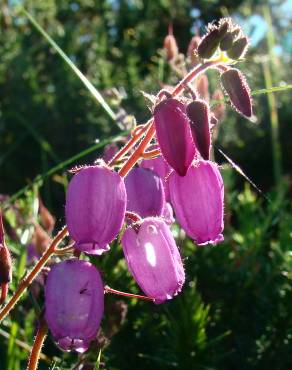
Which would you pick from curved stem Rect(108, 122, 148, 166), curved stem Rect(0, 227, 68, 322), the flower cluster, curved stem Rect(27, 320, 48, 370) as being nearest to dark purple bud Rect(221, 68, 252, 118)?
the flower cluster

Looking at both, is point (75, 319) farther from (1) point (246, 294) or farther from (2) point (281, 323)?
(1) point (246, 294)

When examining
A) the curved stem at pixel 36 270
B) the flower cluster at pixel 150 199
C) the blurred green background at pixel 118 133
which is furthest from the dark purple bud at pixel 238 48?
the curved stem at pixel 36 270

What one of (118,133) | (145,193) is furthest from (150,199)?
(118,133)

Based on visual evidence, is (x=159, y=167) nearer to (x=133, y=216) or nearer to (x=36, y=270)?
(x=133, y=216)

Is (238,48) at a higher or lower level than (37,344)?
higher

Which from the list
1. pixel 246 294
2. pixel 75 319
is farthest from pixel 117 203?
pixel 246 294

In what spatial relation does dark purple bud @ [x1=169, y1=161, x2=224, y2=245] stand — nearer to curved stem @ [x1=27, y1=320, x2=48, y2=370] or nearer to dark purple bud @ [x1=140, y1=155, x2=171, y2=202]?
dark purple bud @ [x1=140, y1=155, x2=171, y2=202]
